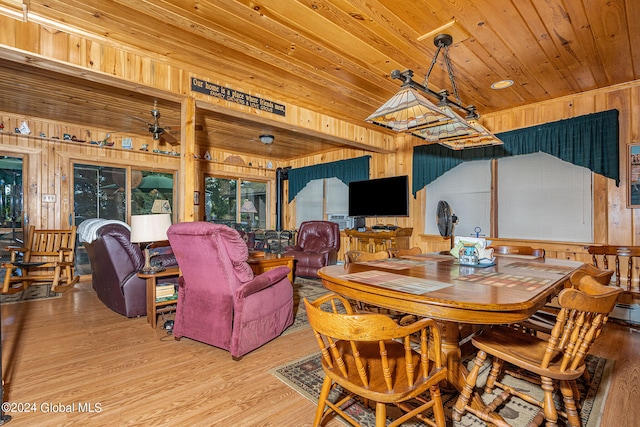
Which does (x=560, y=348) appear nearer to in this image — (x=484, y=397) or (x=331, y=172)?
(x=484, y=397)

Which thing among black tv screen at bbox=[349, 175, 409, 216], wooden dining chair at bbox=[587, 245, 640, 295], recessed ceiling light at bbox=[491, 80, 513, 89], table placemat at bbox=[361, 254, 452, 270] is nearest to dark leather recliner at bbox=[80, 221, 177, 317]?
table placemat at bbox=[361, 254, 452, 270]

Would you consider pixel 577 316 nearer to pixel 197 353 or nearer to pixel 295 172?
pixel 197 353

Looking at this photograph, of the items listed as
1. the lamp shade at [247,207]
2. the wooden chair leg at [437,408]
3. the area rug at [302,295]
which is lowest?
the area rug at [302,295]

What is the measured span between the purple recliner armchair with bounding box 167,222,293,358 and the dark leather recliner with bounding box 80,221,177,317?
0.87m

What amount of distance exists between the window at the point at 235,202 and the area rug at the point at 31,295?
3.21 m

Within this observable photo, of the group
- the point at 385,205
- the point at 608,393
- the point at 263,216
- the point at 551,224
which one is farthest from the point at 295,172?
the point at 608,393

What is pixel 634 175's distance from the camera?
11.0 ft

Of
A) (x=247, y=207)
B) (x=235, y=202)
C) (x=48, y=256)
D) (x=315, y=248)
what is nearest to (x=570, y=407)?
(x=315, y=248)

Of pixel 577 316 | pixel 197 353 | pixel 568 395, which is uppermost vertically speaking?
pixel 577 316

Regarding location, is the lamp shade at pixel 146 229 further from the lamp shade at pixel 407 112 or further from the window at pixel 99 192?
the window at pixel 99 192

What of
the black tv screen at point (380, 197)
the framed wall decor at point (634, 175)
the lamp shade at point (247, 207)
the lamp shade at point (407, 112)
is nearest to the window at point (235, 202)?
the lamp shade at point (247, 207)

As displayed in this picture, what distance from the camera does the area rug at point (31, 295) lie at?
3981 mm

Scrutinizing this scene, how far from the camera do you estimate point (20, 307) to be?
367cm

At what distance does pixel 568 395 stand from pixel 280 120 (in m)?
3.56
